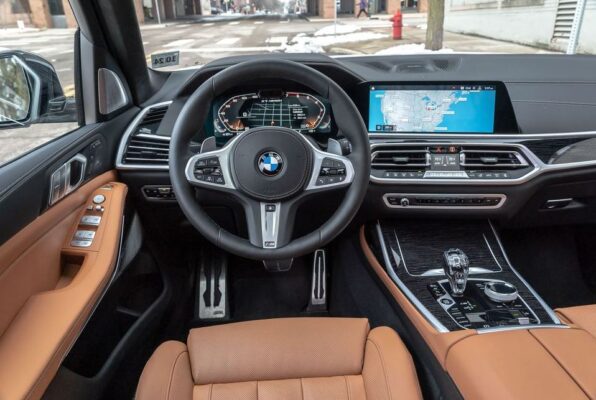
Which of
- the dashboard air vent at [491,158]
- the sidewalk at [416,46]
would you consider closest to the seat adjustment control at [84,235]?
the dashboard air vent at [491,158]

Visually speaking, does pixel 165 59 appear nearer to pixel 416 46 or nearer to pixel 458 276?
pixel 458 276

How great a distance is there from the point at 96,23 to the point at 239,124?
699 mm

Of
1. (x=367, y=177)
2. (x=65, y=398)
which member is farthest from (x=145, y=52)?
(x=65, y=398)

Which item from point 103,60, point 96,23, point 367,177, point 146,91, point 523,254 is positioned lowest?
point 523,254

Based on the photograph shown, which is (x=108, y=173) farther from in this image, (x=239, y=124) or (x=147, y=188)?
(x=239, y=124)

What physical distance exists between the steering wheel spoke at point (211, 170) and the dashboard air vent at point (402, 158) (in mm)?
728

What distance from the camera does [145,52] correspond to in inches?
85.3

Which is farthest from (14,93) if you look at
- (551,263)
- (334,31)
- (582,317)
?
(334,31)

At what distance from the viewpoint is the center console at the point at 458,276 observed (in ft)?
5.28

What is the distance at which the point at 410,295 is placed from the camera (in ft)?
5.95

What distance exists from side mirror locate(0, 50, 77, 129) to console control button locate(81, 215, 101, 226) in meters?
0.42

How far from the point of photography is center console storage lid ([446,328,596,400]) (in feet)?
3.98

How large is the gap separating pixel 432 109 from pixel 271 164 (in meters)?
0.86

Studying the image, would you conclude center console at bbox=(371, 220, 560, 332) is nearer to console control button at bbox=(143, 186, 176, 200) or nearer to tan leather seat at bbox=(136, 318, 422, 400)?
tan leather seat at bbox=(136, 318, 422, 400)
